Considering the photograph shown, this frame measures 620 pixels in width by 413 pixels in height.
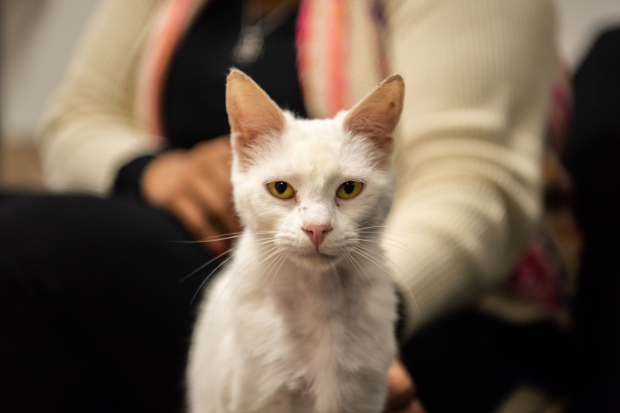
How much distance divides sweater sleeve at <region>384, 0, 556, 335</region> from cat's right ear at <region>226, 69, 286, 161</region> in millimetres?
220

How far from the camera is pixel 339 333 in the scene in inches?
12.1

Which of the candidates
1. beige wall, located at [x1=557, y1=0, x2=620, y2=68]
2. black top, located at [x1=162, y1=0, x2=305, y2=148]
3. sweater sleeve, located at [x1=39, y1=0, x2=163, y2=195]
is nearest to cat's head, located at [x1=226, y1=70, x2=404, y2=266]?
black top, located at [x1=162, y1=0, x2=305, y2=148]

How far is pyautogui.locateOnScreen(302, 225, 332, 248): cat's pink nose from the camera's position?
259 mm

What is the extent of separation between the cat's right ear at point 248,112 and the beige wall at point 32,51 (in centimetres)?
143

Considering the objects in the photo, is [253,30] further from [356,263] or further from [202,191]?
[356,263]

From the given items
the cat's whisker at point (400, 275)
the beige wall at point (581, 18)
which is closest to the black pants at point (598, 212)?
the beige wall at point (581, 18)

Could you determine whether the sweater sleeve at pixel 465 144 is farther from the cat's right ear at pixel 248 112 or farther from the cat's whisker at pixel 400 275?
the cat's right ear at pixel 248 112

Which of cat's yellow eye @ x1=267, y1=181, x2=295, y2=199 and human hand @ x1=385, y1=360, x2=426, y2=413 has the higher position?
cat's yellow eye @ x1=267, y1=181, x2=295, y2=199

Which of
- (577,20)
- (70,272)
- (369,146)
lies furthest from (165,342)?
(577,20)

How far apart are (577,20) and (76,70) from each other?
1.11 meters

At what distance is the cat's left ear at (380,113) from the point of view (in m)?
0.24

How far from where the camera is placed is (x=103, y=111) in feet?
2.64

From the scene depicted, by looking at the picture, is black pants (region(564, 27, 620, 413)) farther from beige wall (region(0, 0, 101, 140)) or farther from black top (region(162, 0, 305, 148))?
beige wall (region(0, 0, 101, 140))

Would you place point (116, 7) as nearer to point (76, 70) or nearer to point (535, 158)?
point (76, 70)
